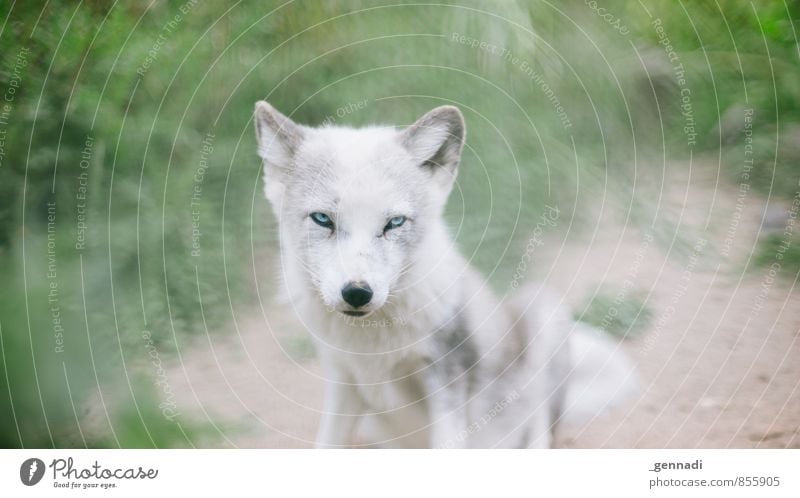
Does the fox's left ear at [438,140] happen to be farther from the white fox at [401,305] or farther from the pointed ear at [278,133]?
the pointed ear at [278,133]

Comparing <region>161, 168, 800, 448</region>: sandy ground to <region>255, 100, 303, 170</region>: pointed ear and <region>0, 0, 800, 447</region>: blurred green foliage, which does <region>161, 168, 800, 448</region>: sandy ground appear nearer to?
<region>0, 0, 800, 447</region>: blurred green foliage

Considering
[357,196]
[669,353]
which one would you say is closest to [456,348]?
[357,196]

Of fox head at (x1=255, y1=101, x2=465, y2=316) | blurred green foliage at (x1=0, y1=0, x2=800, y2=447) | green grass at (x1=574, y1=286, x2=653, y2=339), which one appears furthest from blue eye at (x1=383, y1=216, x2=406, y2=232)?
green grass at (x1=574, y1=286, x2=653, y2=339)

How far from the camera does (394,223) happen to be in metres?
1.03

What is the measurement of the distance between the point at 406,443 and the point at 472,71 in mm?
557

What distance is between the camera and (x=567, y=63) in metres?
1.20

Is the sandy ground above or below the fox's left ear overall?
below

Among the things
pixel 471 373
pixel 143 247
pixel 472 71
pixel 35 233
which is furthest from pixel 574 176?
pixel 35 233

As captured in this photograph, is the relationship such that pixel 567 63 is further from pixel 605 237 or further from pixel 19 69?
pixel 19 69

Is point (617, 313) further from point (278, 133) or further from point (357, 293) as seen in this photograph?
point (278, 133)

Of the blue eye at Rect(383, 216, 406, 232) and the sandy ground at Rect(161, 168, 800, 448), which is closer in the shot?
the blue eye at Rect(383, 216, 406, 232)

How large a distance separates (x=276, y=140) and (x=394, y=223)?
0.65 feet

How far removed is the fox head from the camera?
1006mm

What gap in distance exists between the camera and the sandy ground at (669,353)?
1.16 m
